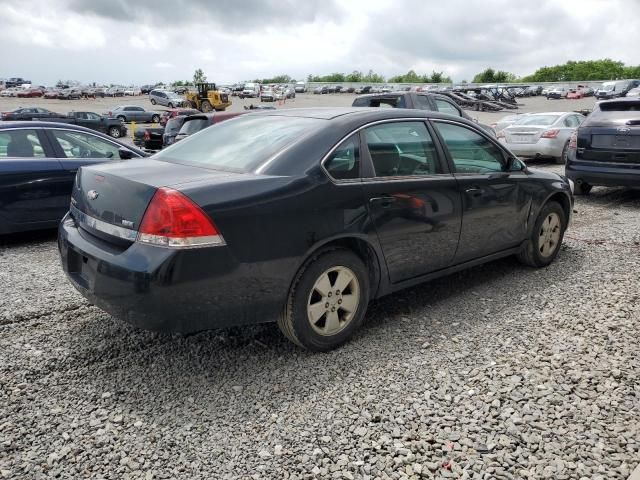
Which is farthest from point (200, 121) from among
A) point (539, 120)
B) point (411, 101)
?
point (539, 120)

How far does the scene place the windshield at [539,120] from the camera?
13.6 metres

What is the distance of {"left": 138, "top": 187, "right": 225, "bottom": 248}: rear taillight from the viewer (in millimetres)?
2822

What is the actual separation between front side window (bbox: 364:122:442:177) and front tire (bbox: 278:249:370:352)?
71 cm

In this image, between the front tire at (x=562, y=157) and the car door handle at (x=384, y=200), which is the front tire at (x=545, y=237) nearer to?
the car door handle at (x=384, y=200)

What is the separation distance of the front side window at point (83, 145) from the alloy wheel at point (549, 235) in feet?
16.9

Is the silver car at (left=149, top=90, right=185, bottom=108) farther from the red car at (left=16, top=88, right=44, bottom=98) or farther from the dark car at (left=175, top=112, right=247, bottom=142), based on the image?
the dark car at (left=175, top=112, right=247, bottom=142)

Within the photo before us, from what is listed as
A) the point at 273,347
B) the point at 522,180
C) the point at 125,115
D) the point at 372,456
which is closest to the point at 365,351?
the point at 273,347

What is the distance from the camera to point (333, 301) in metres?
3.44

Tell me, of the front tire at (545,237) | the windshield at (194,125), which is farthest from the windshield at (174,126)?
the front tire at (545,237)

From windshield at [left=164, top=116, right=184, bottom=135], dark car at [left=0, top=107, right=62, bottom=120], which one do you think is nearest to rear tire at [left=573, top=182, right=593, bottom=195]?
windshield at [left=164, top=116, right=184, bottom=135]

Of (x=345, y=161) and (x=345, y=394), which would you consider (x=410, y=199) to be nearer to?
(x=345, y=161)

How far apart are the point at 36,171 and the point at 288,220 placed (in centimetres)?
428

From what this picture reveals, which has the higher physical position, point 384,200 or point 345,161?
point 345,161

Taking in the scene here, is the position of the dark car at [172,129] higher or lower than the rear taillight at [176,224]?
lower
